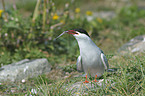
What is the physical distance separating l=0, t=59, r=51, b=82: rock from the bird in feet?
3.49

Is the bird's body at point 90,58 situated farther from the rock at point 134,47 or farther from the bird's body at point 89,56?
the rock at point 134,47

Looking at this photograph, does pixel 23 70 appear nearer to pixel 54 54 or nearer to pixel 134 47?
pixel 54 54

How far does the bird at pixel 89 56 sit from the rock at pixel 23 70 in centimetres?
106

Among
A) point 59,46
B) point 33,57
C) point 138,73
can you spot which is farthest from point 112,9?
point 138,73

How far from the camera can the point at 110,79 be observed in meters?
2.59

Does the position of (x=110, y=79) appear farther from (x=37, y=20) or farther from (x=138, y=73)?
(x=37, y=20)

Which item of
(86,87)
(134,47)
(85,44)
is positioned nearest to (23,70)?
(86,87)

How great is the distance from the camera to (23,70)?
3.38 meters

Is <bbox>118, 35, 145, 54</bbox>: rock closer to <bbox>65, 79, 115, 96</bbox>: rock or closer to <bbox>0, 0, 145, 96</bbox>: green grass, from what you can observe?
<bbox>0, 0, 145, 96</bbox>: green grass

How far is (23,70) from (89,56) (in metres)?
1.36

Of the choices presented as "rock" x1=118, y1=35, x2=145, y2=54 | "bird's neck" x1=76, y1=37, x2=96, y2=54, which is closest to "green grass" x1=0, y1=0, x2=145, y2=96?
"rock" x1=118, y1=35, x2=145, y2=54

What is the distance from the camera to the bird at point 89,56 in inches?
92.7

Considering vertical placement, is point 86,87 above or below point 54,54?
below

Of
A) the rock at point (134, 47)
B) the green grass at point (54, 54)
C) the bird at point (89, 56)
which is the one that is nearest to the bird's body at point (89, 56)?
the bird at point (89, 56)
